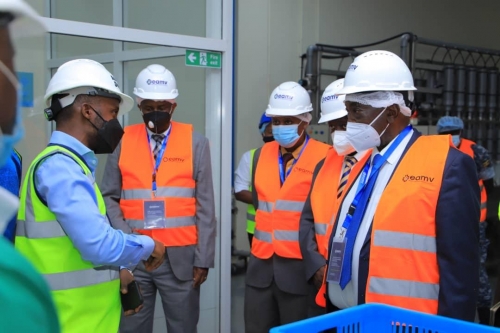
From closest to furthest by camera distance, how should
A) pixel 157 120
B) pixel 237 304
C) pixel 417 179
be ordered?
pixel 417 179 → pixel 157 120 → pixel 237 304

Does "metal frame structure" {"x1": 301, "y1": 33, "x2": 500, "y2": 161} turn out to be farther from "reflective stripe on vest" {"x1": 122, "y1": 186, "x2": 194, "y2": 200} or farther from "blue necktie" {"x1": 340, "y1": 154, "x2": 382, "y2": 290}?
"blue necktie" {"x1": 340, "y1": 154, "x2": 382, "y2": 290}

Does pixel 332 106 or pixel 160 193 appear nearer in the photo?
pixel 160 193

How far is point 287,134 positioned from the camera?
3205mm

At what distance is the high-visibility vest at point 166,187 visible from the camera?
2955 mm

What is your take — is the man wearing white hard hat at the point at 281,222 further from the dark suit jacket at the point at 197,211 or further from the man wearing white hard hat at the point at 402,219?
the man wearing white hard hat at the point at 402,219

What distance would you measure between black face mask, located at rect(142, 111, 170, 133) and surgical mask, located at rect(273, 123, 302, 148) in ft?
2.30

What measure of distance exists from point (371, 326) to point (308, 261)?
3.87ft

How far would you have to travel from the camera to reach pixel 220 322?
3.61 m

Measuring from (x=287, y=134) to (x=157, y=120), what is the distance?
2.66 ft

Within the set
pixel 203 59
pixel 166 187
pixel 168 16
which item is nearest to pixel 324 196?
pixel 166 187

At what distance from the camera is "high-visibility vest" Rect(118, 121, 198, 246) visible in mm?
2955

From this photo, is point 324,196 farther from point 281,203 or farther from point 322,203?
point 281,203

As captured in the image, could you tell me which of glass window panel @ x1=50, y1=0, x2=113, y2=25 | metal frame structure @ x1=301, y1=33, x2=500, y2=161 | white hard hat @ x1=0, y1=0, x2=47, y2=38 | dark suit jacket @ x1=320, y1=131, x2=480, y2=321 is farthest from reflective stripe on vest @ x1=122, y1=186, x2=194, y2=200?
metal frame structure @ x1=301, y1=33, x2=500, y2=161

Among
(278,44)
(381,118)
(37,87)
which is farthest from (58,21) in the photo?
(278,44)
